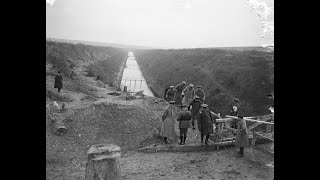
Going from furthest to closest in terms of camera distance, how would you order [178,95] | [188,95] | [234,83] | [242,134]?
[234,83], [178,95], [188,95], [242,134]

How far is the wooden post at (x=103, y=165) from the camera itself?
490 cm

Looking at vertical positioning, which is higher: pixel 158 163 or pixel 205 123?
pixel 205 123

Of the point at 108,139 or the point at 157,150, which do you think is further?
the point at 108,139

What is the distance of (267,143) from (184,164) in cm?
495

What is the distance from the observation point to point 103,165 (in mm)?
4922

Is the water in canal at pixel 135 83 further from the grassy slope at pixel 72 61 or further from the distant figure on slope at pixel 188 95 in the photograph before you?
the distant figure on slope at pixel 188 95

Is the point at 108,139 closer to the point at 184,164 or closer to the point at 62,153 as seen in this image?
the point at 62,153

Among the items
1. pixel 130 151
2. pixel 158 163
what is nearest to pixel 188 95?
pixel 130 151

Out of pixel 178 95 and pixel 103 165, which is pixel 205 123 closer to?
pixel 178 95

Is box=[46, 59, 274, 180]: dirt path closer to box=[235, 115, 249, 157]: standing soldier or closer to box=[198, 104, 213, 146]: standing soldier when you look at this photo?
box=[235, 115, 249, 157]: standing soldier

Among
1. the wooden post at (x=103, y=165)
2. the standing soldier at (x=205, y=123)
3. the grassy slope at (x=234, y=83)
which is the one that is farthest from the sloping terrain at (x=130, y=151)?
the grassy slope at (x=234, y=83)
